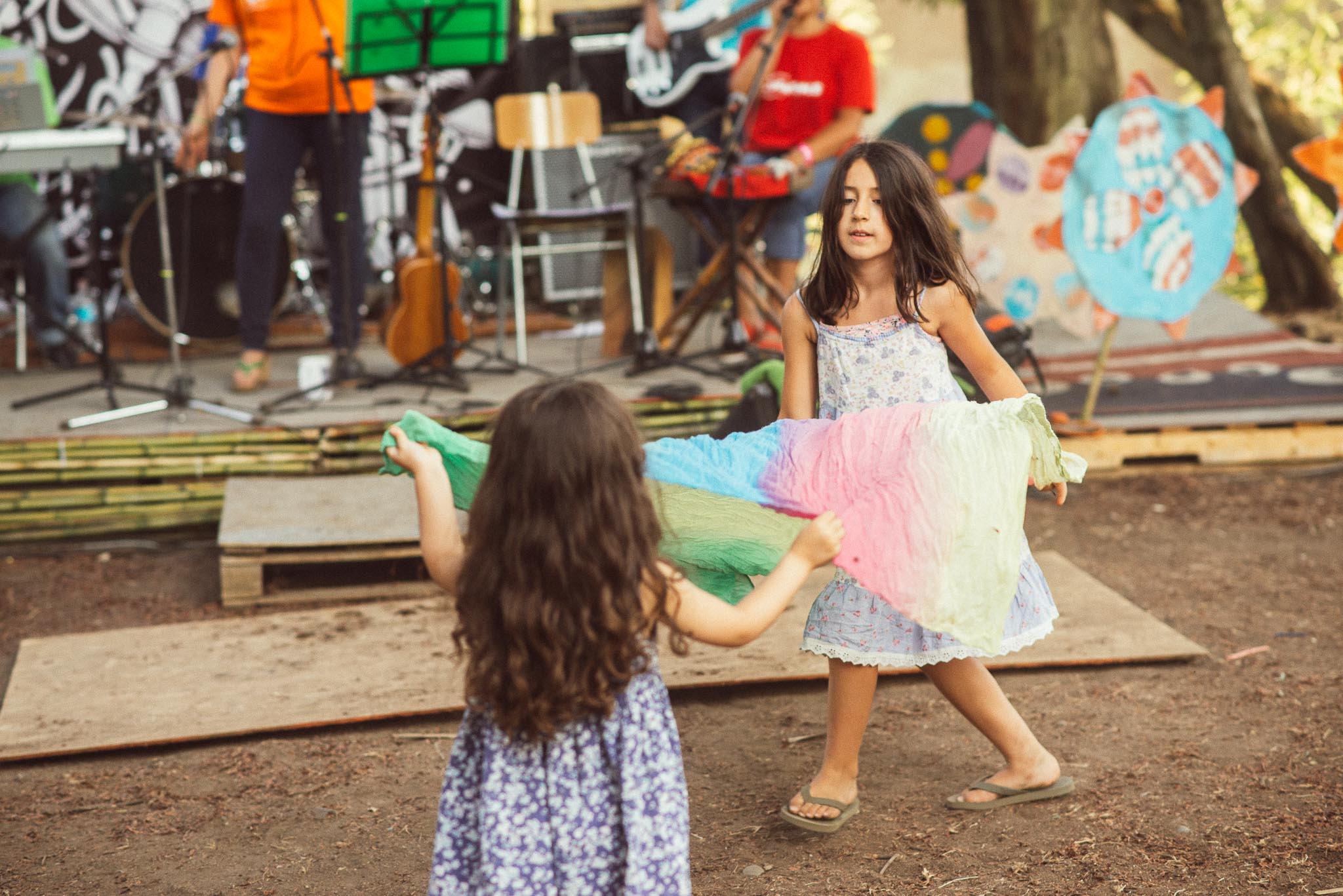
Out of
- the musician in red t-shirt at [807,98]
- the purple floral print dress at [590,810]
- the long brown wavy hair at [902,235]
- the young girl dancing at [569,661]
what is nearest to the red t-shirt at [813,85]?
the musician in red t-shirt at [807,98]

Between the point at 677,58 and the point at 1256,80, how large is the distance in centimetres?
456

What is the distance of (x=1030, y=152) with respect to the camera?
6531mm

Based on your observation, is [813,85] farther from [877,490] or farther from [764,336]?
[877,490]

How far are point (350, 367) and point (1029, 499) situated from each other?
315 centimetres

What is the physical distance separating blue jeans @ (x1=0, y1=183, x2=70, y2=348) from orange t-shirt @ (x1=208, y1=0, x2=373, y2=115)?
189 centimetres

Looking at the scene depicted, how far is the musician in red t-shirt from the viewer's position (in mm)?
5906

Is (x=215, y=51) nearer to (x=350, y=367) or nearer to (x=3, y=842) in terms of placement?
(x=350, y=367)

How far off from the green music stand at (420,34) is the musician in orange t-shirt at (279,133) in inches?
6.2

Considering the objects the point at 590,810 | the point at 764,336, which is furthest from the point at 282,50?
the point at 590,810

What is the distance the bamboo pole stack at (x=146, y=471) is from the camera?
500 cm

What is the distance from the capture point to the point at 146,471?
5.09 meters

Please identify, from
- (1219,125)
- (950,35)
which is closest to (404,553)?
(1219,125)

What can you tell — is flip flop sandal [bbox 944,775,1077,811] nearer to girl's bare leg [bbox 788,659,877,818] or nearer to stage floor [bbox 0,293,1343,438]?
girl's bare leg [bbox 788,659,877,818]

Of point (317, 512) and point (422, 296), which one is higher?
point (422, 296)
